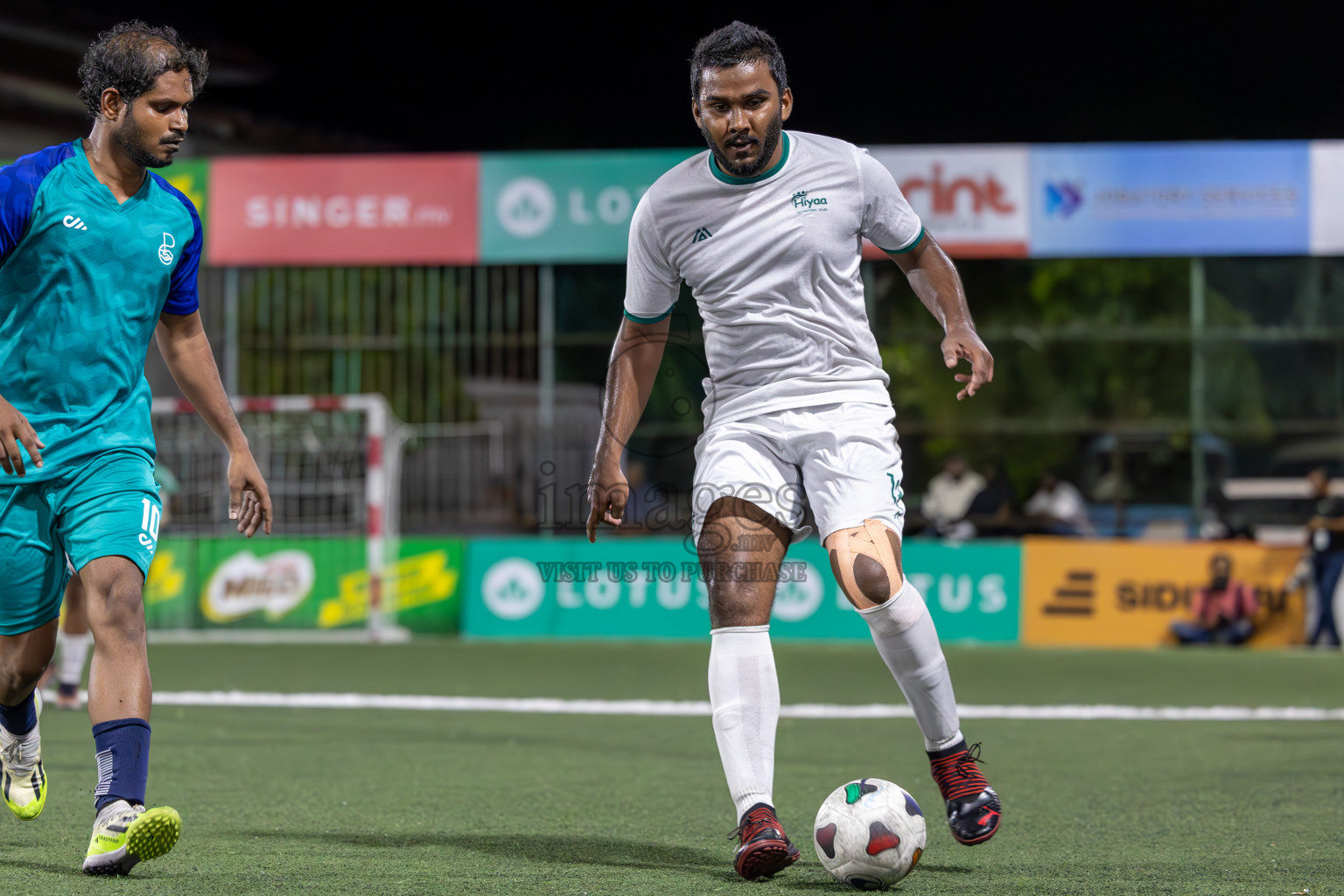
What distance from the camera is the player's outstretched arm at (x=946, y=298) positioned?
173 inches

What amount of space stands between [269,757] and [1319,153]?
12790mm

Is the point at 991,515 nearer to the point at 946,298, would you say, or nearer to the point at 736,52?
the point at 946,298

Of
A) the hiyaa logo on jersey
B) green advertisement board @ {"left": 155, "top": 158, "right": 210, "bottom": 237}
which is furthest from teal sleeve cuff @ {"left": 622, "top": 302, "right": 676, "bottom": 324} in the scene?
green advertisement board @ {"left": 155, "top": 158, "right": 210, "bottom": 237}

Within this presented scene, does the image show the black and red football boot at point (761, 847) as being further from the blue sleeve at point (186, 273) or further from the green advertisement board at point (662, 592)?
the green advertisement board at point (662, 592)

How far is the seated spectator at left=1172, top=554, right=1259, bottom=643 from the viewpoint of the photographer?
44.6 ft

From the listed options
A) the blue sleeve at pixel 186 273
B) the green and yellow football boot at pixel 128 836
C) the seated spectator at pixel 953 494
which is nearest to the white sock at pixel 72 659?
the blue sleeve at pixel 186 273

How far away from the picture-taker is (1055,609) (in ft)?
45.3

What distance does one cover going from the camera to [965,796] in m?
4.30

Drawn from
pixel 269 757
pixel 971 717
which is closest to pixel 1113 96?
pixel 971 717

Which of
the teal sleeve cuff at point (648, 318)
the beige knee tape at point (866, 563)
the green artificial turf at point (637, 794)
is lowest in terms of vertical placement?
the green artificial turf at point (637, 794)

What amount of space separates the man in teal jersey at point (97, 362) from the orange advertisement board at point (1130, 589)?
1063 cm

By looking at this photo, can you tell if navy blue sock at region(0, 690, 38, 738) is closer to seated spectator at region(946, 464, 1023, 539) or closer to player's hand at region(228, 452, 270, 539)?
player's hand at region(228, 452, 270, 539)

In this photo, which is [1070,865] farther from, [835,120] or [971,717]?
[835,120]

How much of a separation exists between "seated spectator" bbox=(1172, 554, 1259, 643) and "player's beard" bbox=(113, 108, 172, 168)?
441 inches
